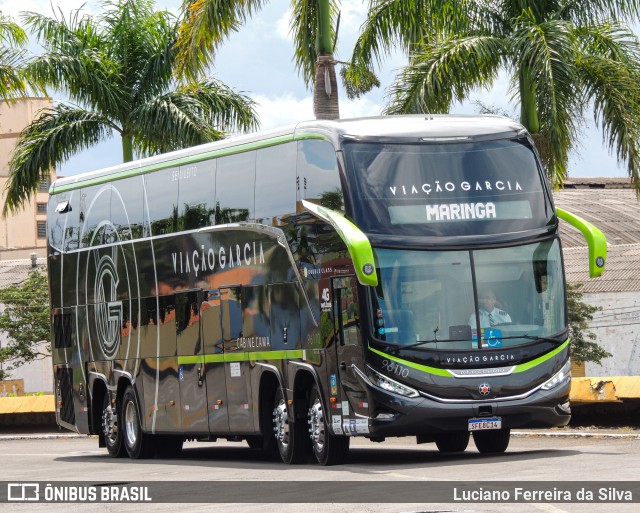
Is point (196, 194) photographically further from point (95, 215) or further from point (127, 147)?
point (127, 147)

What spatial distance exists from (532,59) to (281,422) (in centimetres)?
929

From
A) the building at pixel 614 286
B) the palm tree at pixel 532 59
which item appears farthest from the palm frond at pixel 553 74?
the building at pixel 614 286

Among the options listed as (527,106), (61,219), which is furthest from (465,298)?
(61,219)

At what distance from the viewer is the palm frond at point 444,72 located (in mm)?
26422

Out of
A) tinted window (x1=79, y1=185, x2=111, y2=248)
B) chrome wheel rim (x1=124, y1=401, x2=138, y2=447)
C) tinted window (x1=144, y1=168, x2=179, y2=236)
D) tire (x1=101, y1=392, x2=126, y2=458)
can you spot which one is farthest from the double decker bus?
tire (x1=101, y1=392, x2=126, y2=458)

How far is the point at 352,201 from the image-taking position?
17.6 meters

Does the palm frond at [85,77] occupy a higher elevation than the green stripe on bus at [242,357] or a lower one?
higher

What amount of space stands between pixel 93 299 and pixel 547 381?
9632 millimetres

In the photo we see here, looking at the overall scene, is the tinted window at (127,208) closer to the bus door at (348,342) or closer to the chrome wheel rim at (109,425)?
the chrome wheel rim at (109,425)

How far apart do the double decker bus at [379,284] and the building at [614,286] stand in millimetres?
42319

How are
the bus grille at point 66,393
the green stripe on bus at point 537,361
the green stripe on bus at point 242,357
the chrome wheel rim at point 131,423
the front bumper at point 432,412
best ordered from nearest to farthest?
the front bumper at point 432,412, the green stripe on bus at point 537,361, the green stripe on bus at point 242,357, the chrome wheel rim at point 131,423, the bus grille at point 66,393

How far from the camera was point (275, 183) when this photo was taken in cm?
1933

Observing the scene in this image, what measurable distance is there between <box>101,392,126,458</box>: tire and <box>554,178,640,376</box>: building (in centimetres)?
3839

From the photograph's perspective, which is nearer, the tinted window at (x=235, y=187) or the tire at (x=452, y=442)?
the tinted window at (x=235, y=187)
